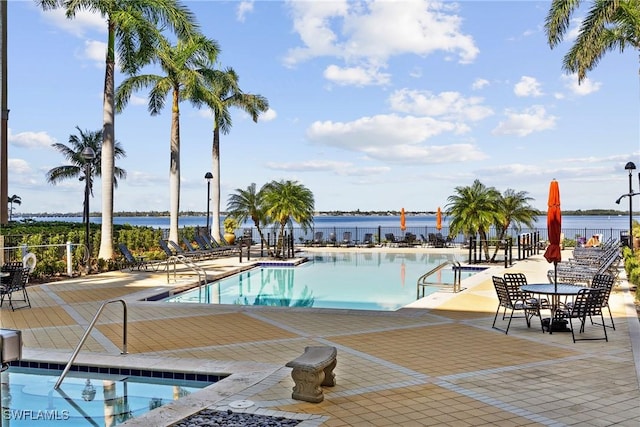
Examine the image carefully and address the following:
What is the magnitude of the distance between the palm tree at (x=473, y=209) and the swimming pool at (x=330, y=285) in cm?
164

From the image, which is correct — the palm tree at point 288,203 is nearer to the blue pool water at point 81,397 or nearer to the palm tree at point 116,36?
the palm tree at point 116,36

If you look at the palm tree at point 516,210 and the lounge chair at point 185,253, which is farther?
the palm tree at point 516,210

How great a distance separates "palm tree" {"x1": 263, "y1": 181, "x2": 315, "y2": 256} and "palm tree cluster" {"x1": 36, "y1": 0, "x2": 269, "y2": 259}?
153 inches

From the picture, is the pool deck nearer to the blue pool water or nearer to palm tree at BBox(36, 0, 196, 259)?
the blue pool water

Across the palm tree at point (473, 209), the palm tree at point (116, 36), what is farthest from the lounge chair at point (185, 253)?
the palm tree at point (473, 209)

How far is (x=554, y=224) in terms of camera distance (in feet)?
30.1

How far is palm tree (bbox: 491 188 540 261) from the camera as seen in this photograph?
20953mm

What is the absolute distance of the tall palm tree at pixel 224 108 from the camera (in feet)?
85.6

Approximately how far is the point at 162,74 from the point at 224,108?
5375 mm

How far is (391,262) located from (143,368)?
16883 millimetres

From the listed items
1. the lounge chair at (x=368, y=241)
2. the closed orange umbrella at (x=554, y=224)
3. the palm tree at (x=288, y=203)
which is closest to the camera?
the closed orange umbrella at (x=554, y=224)

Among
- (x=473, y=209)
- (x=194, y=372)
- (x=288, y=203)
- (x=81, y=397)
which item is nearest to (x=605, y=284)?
(x=194, y=372)

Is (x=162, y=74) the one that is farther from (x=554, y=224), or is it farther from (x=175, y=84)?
(x=554, y=224)

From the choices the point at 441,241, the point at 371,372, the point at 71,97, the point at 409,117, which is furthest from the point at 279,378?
the point at 409,117
